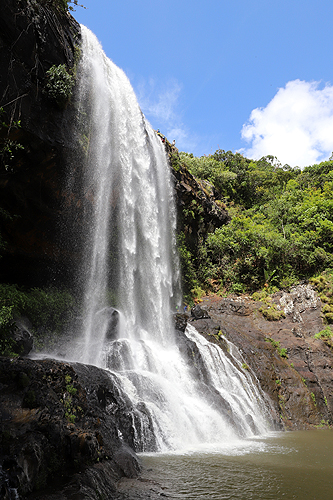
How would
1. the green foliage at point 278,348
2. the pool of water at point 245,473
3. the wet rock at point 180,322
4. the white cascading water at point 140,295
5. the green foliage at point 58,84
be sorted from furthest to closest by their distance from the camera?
1. the green foliage at point 278,348
2. the wet rock at point 180,322
3. the green foliage at point 58,84
4. the white cascading water at point 140,295
5. the pool of water at point 245,473

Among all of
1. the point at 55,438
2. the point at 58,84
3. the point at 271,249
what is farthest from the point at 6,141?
the point at 271,249

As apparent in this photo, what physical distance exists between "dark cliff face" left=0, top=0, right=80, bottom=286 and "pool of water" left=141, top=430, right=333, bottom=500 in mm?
8221

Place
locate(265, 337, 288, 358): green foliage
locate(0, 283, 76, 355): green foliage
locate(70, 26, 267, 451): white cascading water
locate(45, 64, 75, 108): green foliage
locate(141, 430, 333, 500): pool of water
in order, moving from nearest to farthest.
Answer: locate(141, 430, 333, 500): pool of water, locate(70, 26, 267, 451): white cascading water, locate(45, 64, 75, 108): green foliage, locate(0, 283, 76, 355): green foliage, locate(265, 337, 288, 358): green foliage

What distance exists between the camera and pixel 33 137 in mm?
10305

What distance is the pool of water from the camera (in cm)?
404

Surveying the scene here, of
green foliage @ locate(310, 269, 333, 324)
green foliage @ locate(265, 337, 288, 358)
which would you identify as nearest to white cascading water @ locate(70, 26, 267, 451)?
green foliage @ locate(265, 337, 288, 358)

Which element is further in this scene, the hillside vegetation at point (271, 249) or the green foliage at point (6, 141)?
the hillside vegetation at point (271, 249)

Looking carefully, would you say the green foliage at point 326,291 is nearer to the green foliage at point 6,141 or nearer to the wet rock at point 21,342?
the wet rock at point 21,342

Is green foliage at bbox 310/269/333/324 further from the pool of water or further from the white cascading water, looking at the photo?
the pool of water

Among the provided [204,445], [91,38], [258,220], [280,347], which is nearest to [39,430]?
[204,445]

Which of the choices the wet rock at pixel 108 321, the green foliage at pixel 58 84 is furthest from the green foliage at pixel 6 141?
the wet rock at pixel 108 321

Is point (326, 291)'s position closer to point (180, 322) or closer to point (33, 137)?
point (180, 322)

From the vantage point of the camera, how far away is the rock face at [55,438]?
3.50 m

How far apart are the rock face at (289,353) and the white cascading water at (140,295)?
42.1 inches
